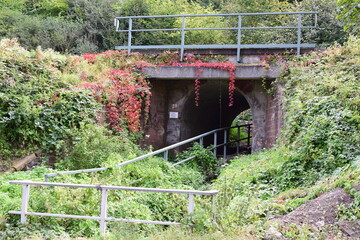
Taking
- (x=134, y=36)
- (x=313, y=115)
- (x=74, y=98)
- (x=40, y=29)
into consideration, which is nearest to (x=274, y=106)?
(x=313, y=115)

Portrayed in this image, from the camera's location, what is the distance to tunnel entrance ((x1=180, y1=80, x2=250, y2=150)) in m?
15.3

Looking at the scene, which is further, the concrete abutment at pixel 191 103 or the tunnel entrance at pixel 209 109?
the tunnel entrance at pixel 209 109

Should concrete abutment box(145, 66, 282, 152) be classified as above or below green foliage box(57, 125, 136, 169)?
above

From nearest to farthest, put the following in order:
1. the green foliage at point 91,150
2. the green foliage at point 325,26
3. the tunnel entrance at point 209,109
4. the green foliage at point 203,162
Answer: the green foliage at point 91,150 → the green foliage at point 203,162 → the tunnel entrance at point 209,109 → the green foliage at point 325,26

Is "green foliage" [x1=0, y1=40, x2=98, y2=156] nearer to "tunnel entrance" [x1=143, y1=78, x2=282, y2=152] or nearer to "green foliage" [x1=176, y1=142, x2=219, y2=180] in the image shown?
"green foliage" [x1=176, y1=142, x2=219, y2=180]

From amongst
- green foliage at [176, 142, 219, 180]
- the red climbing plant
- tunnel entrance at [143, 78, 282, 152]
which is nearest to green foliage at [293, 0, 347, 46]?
tunnel entrance at [143, 78, 282, 152]

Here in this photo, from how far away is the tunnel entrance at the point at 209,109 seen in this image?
15.3 m

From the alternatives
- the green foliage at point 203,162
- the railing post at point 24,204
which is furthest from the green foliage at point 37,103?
the railing post at point 24,204

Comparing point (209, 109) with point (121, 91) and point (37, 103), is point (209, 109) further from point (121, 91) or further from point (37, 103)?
point (37, 103)

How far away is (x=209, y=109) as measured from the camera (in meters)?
18.5

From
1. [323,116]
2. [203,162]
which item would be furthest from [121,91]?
[323,116]

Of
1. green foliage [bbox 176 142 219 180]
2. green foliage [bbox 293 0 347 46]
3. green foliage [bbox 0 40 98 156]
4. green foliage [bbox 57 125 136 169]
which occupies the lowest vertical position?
green foliage [bbox 176 142 219 180]

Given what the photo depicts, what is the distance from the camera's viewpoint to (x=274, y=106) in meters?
13.2

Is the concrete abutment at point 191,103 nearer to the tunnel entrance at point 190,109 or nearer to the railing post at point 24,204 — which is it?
the tunnel entrance at point 190,109
